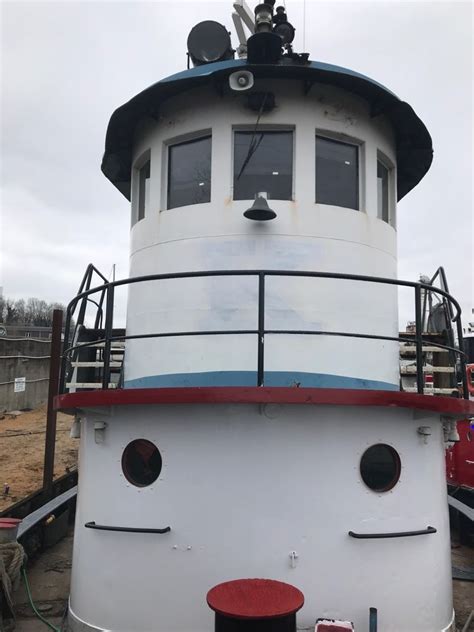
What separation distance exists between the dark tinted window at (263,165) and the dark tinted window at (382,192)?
129 centimetres

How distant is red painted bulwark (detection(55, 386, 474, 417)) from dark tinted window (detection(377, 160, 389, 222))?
258cm

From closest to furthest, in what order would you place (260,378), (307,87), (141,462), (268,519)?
(260,378) → (268,519) → (141,462) → (307,87)

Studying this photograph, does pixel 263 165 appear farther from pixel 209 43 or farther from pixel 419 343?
pixel 419 343

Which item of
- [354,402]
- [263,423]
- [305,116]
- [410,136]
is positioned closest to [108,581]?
[263,423]

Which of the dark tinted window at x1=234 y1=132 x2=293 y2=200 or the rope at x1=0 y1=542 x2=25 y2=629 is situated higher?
the dark tinted window at x1=234 y1=132 x2=293 y2=200

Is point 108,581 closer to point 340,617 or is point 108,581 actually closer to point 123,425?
point 123,425

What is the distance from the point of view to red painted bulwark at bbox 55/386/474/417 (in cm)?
480

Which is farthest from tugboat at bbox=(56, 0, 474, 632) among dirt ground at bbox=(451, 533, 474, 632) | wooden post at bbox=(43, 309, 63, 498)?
wooden post at bbox=(43, 309, 63, 498)

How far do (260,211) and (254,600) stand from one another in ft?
11.7

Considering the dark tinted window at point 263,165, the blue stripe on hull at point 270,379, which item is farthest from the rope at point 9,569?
the dark tinted window at point 263,165

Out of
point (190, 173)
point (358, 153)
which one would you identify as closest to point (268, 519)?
point (190, 173)

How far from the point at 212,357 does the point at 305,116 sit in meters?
2.78

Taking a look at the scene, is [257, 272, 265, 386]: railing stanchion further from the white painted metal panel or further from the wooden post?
the wooden post

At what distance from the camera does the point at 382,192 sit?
7.17 metres
